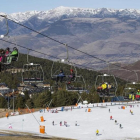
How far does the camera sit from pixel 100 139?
6994 cm

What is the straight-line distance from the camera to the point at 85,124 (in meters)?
96.6

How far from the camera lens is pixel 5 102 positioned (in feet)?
537

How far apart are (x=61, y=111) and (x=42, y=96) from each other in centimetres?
3351

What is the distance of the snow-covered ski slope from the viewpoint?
79.8 m

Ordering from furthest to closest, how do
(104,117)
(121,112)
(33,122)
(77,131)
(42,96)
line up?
(42,96) < (121,112) < (104,117) < (33,122) < (77,131)

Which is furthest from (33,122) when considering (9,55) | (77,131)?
(9,55)

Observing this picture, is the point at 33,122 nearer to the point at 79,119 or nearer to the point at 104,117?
the point at 79,119

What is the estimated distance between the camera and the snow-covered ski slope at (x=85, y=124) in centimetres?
7978

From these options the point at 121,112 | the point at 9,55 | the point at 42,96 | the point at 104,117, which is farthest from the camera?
the point at 42,96

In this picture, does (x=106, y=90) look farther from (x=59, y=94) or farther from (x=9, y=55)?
(x=59, y=94)

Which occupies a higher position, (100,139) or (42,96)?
(42,96)

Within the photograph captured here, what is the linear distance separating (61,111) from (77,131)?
128 feet

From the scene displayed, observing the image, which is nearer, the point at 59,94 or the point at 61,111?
the point at 61,111

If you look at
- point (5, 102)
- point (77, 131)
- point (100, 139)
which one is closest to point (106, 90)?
point (100, 139)
